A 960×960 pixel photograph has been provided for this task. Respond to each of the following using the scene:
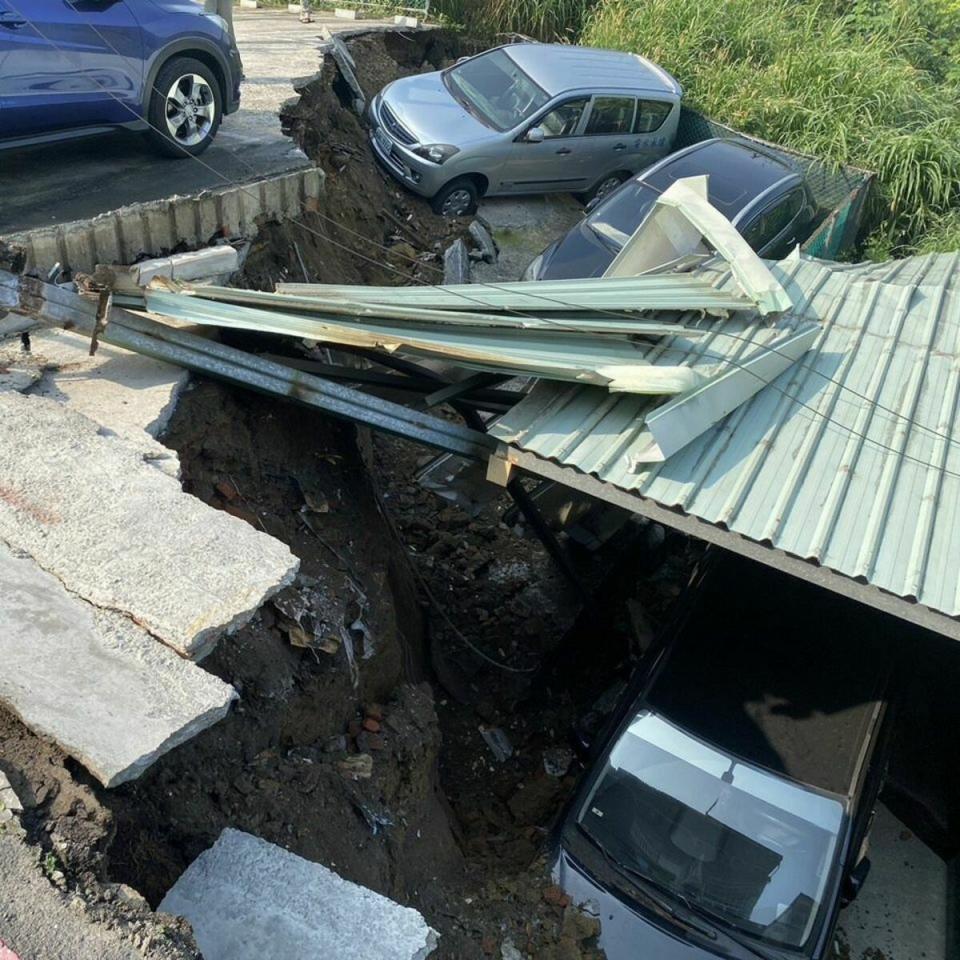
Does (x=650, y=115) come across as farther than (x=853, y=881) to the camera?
Yes

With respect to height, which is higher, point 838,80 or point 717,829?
point 838,80

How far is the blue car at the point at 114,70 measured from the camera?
6461mm

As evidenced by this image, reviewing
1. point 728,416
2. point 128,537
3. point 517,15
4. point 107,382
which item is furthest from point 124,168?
point 517,15

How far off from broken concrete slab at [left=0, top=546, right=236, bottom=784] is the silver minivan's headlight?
8.34m

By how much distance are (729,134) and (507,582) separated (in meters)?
8.25

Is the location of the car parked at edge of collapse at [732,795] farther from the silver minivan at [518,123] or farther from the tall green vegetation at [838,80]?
the tall green vegetation at [838,80]

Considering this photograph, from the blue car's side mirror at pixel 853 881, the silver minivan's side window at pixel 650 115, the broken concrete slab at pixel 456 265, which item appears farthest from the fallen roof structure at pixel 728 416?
the silver minivan's side window at pixel 650 115

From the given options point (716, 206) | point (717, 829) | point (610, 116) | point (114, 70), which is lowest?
point (717, 829)

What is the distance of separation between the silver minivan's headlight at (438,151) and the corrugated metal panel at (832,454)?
5.63m

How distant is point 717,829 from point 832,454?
7.41 ft

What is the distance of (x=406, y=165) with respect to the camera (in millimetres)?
11109

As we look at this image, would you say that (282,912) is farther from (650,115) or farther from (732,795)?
(650,115)

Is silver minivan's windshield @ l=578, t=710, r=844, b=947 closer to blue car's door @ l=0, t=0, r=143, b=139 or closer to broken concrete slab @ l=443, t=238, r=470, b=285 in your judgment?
blue car's door @ l=0, t=0, r=143, b=139

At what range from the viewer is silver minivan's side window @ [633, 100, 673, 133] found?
12672mm
